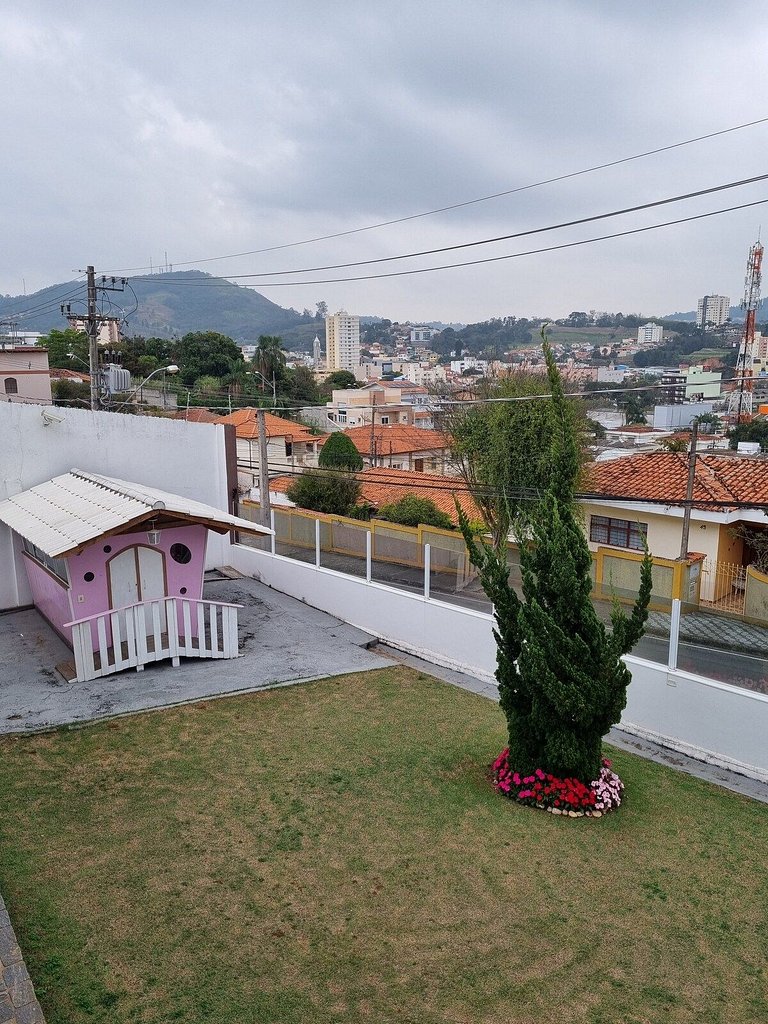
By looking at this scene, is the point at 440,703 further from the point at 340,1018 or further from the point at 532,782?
the point at 340,1018

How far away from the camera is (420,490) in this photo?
32.0m

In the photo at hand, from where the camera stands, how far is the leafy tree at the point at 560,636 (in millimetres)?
7105

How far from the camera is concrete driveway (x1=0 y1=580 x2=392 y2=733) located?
31.7 feet

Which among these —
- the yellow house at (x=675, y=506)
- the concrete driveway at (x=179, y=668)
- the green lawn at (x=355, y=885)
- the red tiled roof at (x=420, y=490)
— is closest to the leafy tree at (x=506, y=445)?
the red tiled roof at (x=420, y=490)

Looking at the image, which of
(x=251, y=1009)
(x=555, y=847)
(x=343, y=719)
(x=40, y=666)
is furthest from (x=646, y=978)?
(x=40, y=666)

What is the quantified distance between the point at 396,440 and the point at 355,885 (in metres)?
45.4

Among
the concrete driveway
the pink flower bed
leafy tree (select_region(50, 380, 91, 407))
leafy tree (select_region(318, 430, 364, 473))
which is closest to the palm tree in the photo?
leafy tree (select_region(50, 380, 91, 407))

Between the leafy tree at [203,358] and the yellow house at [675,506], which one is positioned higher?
the leafy tree at [203,358]

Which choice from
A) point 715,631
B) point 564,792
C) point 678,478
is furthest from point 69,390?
point 564,792

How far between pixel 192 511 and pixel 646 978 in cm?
812

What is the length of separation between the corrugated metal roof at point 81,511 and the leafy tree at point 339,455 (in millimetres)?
24246

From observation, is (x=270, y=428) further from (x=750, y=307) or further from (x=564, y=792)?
(x=564, y=792)

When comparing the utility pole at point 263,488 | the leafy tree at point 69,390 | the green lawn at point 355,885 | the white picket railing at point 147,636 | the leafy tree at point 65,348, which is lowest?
the green lawn at point 355,885

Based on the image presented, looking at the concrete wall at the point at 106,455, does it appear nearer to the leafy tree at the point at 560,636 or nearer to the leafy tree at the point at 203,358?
the leafy tree at the point at 560,636
